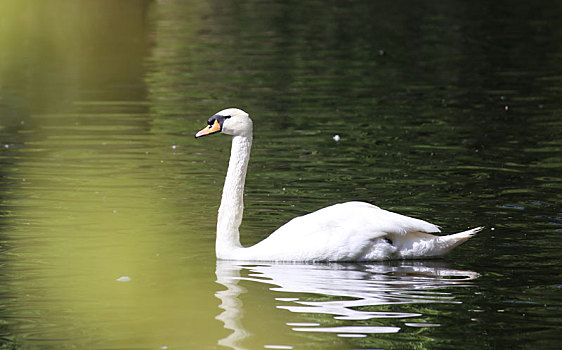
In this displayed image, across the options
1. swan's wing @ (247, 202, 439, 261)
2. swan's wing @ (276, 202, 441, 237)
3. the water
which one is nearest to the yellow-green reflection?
the water

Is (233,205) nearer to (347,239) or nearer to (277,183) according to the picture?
(347,239)

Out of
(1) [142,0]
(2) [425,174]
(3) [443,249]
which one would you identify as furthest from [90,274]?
(1) [142,0]

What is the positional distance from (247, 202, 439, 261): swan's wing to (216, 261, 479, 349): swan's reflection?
0.39 ft

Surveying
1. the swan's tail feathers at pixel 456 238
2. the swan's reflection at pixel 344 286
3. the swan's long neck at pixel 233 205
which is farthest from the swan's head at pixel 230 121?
the swan's tail feathers at pixel 456 238

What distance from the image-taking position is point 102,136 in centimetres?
1792

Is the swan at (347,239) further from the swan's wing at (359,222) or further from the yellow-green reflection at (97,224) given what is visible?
the yellow-green reflection at (97,224)

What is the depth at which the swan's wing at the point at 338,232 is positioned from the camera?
1011 centimetres

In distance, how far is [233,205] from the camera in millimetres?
10680

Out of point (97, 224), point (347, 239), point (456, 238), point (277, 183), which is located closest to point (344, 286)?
point (347, 239)

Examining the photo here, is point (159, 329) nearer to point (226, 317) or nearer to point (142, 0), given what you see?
point (226, 317)

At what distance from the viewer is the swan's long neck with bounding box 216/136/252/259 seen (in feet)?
34.4

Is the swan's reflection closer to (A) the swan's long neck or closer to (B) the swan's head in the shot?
(A) the swan's long neck

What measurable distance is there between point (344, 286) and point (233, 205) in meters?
1.71

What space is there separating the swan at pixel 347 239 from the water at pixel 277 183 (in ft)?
0.45
